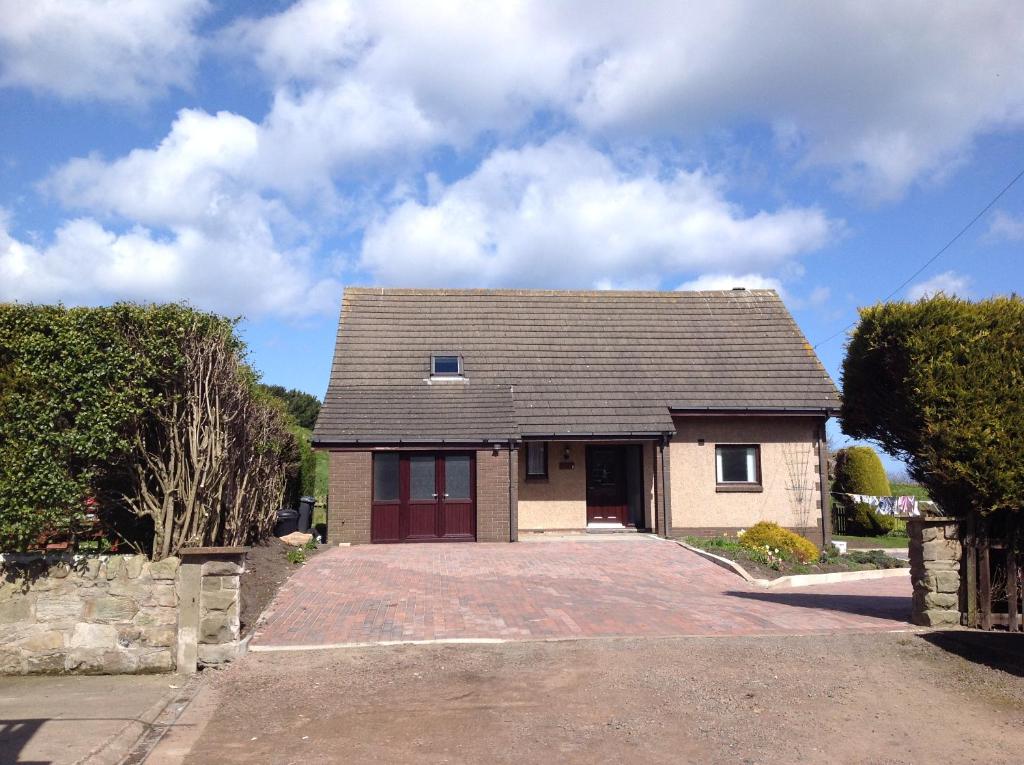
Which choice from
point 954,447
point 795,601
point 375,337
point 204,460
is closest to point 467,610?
point 204,460

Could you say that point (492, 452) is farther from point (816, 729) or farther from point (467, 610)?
point (816, 729)

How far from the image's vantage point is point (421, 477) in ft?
58.9

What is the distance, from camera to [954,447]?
27.8ft

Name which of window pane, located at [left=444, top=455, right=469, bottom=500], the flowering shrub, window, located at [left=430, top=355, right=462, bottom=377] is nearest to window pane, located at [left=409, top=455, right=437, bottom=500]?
window pane, located at [left=444, top=455, right=469, bottom=500]

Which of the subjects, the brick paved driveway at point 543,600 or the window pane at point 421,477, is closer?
the brick paved driveway at point 543,600

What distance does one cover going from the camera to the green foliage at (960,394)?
8.30 meters

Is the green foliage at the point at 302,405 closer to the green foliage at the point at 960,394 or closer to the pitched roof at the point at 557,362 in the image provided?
the pitched roof at the point at 557,362

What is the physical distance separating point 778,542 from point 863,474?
9.76 meters

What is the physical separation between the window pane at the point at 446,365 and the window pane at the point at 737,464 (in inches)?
268

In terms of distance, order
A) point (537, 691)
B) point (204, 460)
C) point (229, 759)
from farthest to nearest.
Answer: point (204, 460)
point (537, 691)
point (229, 759)

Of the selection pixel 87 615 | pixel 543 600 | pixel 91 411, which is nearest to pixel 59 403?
pixel 91 411

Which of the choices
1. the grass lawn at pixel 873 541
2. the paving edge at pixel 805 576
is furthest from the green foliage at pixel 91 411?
the grass lawn at pixel 873 541

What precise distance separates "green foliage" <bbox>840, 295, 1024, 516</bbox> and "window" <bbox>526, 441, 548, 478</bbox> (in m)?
11.0

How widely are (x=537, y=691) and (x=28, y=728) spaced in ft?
13.4
